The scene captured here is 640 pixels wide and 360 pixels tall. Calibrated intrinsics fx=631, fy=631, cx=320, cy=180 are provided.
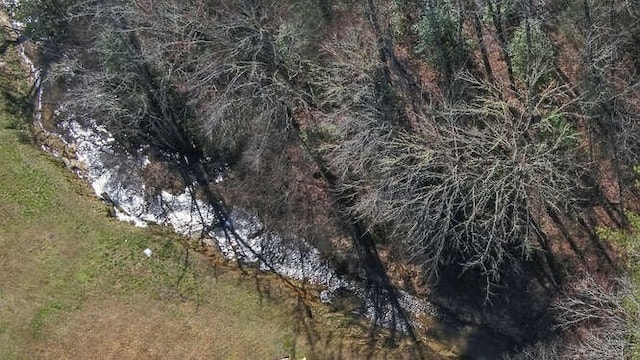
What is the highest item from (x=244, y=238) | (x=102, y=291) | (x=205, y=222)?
(x=205, y=222)

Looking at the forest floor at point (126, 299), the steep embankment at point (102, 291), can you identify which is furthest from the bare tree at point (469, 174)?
the steep embankment at point (102, 291)

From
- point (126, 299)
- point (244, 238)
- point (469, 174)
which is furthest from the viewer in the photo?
point (244, 238)

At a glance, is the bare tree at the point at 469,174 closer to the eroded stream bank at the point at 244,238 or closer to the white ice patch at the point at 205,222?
the eroded stream bank at the point at 244,238

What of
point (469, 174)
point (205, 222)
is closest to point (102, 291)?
point (205, 222)

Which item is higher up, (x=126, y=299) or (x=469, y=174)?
(x=126, y=299)

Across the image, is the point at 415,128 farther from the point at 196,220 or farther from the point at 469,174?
the point at 196,220

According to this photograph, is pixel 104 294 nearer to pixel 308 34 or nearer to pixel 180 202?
pixel 180 202

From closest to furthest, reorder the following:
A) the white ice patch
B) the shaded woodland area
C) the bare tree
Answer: the bare tree → the shaded woodland area → the white ice patch

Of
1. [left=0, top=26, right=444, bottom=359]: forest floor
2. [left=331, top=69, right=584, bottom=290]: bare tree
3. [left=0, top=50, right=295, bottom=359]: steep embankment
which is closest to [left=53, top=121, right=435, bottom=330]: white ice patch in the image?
[left=0, top=26, right=444, bottom=359]: forest floor

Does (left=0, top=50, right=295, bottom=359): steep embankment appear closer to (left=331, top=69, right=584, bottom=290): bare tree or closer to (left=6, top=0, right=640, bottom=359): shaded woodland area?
(left=6, top=0, right=640, bottom=359): shaded woodland area
